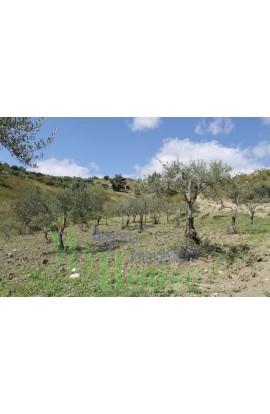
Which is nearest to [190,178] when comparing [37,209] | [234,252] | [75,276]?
[234,252]

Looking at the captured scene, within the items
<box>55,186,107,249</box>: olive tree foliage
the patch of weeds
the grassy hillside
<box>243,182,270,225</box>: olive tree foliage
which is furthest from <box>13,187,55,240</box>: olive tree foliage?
<box>243,182,270,225</box>: olive tree foliage

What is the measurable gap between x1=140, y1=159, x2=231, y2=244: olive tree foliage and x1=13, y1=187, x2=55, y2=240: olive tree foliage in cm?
968

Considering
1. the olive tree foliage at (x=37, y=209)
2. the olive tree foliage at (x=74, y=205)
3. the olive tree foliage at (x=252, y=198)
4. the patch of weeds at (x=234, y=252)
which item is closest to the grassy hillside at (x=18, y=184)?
the olive tree foliage at (x=37, y=209)

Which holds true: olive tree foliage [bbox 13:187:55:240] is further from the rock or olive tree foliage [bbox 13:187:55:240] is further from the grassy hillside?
the rock

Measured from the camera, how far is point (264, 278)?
400 inches

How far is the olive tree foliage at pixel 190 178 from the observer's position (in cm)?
1490

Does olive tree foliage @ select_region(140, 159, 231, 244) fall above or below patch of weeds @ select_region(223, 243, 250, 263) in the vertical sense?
above

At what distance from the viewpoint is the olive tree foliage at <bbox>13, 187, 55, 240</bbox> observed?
21375 mm

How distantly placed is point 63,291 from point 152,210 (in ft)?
90.0

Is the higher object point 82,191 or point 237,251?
point 82,191

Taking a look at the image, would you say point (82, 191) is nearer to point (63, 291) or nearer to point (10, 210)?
point (10, 210)

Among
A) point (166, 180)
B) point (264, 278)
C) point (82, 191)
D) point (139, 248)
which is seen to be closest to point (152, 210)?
point (82, 191)

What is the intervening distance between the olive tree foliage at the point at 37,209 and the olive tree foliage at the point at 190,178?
31.8 ft

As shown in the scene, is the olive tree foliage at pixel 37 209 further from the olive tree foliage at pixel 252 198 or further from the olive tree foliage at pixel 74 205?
the olive tree foliage at pixel 252 198
